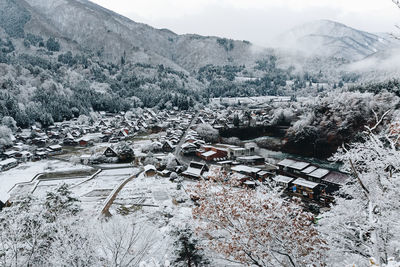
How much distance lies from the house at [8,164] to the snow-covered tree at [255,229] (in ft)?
136

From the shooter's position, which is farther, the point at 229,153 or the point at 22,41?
the point at 22,41

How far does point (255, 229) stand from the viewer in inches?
238

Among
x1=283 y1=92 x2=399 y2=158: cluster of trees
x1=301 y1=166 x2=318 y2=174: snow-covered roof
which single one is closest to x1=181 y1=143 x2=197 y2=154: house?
x1=283 y1=92 x2=399 y2=158: cluster of trees

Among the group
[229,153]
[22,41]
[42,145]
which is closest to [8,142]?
[42,145]

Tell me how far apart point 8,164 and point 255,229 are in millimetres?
43577

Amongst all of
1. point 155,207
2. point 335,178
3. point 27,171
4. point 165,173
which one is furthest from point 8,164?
point 335,178

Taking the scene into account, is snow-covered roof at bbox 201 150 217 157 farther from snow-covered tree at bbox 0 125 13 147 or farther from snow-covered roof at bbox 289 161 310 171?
snow-covered tree at bbox 0 125 13 147

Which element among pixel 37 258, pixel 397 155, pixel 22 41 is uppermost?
pixel 22 41

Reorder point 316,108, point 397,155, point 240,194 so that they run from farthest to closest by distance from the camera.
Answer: point 316,108 → point 240,194 → point 397,155

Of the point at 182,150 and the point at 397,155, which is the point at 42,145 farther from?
the point at 397,155

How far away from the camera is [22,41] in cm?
16312

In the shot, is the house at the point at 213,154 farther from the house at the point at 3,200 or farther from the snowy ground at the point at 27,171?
the house at the point at 3,200

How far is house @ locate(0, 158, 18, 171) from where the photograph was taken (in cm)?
3461

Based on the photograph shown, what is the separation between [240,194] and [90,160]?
36.8m
